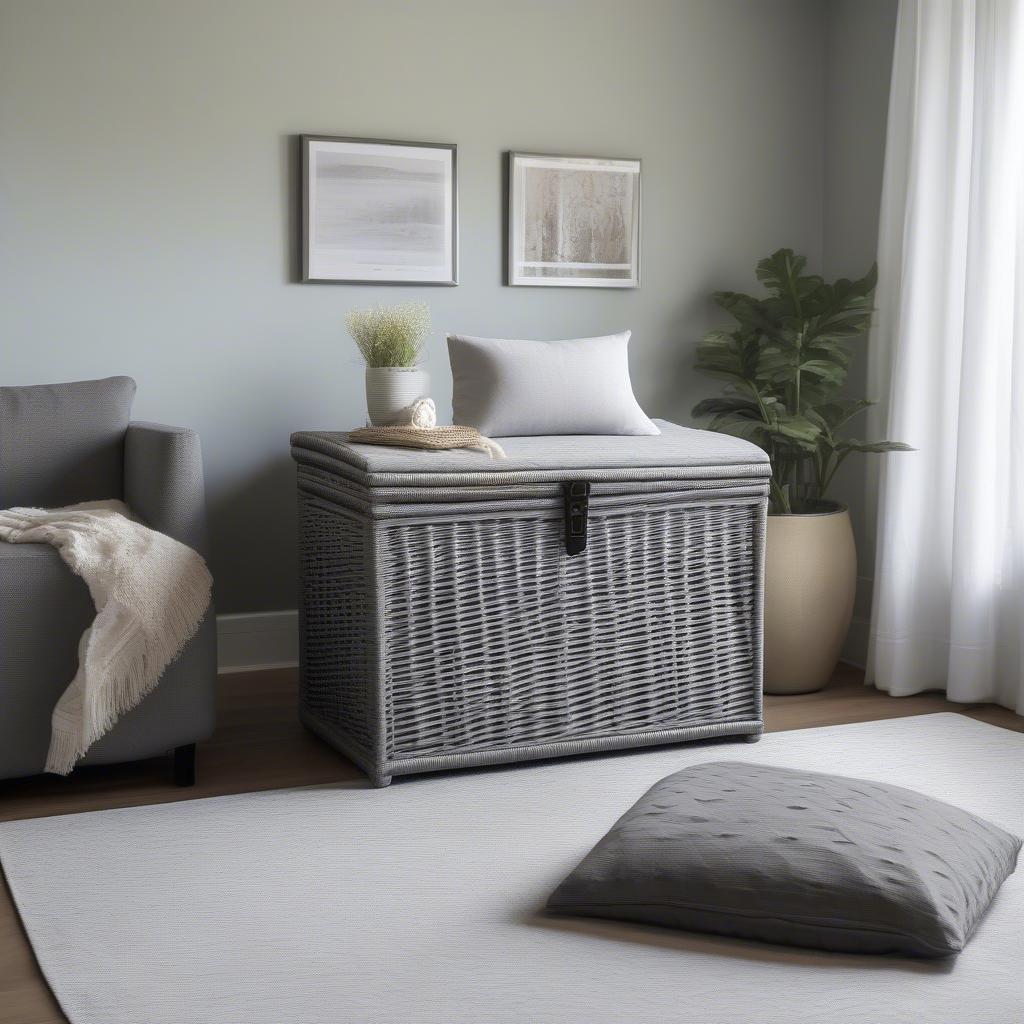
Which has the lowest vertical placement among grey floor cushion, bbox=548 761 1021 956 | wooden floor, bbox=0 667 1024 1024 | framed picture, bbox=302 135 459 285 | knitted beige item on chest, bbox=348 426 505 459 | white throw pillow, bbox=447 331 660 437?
wooden floor, bbox=0 667 1024 1024

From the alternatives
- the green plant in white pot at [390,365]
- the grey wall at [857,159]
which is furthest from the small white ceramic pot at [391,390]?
the grey wall at [857,159]

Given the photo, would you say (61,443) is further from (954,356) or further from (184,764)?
(954,356)

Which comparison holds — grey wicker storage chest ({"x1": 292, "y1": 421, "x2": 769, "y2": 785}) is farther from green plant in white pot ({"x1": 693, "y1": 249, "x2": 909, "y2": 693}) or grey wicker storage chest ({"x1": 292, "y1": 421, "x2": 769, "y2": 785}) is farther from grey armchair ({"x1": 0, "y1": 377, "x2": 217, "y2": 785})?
green plant in white pot ({"x1": 693, "y1": 249, "x2": 909, "y2": 693})

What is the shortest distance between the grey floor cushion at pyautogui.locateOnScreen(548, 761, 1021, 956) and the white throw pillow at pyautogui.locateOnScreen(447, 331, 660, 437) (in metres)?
1.19

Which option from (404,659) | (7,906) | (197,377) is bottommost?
(7,906)

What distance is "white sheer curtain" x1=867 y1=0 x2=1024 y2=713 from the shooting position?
312 cm

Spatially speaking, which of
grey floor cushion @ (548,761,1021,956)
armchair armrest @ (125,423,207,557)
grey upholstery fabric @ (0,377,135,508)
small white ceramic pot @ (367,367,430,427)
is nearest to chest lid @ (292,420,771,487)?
small white ceramic pot @ (367,367,430,427)

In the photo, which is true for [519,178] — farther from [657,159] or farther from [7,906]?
[7,906]

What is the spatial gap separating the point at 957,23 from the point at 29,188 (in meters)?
2.38

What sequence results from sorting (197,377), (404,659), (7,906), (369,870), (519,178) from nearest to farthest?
(7,906), (369,870), (404,659), (197,377), (519,178)

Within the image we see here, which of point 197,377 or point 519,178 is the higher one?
point 519,178

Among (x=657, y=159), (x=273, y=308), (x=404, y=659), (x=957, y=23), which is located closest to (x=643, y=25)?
(x=657, y=159)

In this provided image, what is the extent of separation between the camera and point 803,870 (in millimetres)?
1861

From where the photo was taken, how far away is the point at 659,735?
2.83 m
